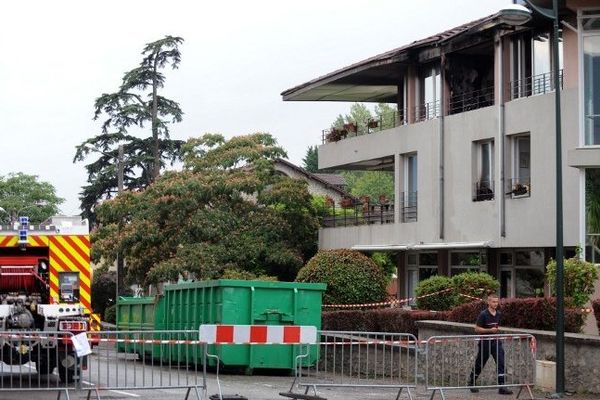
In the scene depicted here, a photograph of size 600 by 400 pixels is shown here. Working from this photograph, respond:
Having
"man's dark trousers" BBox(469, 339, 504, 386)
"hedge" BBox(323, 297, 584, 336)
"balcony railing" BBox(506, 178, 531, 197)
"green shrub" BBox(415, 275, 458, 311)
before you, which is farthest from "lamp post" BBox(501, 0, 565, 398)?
"balcony railing" BBox(506, 178, 531, 197)

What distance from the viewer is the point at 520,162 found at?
3341cm

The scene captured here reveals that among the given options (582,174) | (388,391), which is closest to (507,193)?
(582,174)

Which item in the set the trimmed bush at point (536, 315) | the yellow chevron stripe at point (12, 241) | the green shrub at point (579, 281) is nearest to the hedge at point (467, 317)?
the trimmed bush at point (536, 315)

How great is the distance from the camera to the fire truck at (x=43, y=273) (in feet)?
67.2

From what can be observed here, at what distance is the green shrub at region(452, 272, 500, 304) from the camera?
3048 centimetres

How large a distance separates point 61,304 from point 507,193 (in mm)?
15859

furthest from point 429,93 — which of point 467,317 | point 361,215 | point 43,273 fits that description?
point 43,273

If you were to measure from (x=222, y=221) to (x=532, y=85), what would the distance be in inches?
501

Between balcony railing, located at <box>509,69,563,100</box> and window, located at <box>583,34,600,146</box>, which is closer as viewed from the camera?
window, located at <box>583,34,600,146</box>

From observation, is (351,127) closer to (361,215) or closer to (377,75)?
(377,75)

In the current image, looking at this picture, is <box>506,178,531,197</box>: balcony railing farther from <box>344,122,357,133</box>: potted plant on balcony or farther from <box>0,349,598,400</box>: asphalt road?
<box>0,349,598,400</box>: asphalt road

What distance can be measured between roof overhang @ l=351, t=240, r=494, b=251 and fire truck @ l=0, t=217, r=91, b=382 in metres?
14.9

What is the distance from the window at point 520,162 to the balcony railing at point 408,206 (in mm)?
5885

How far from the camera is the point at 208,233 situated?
136 ft
